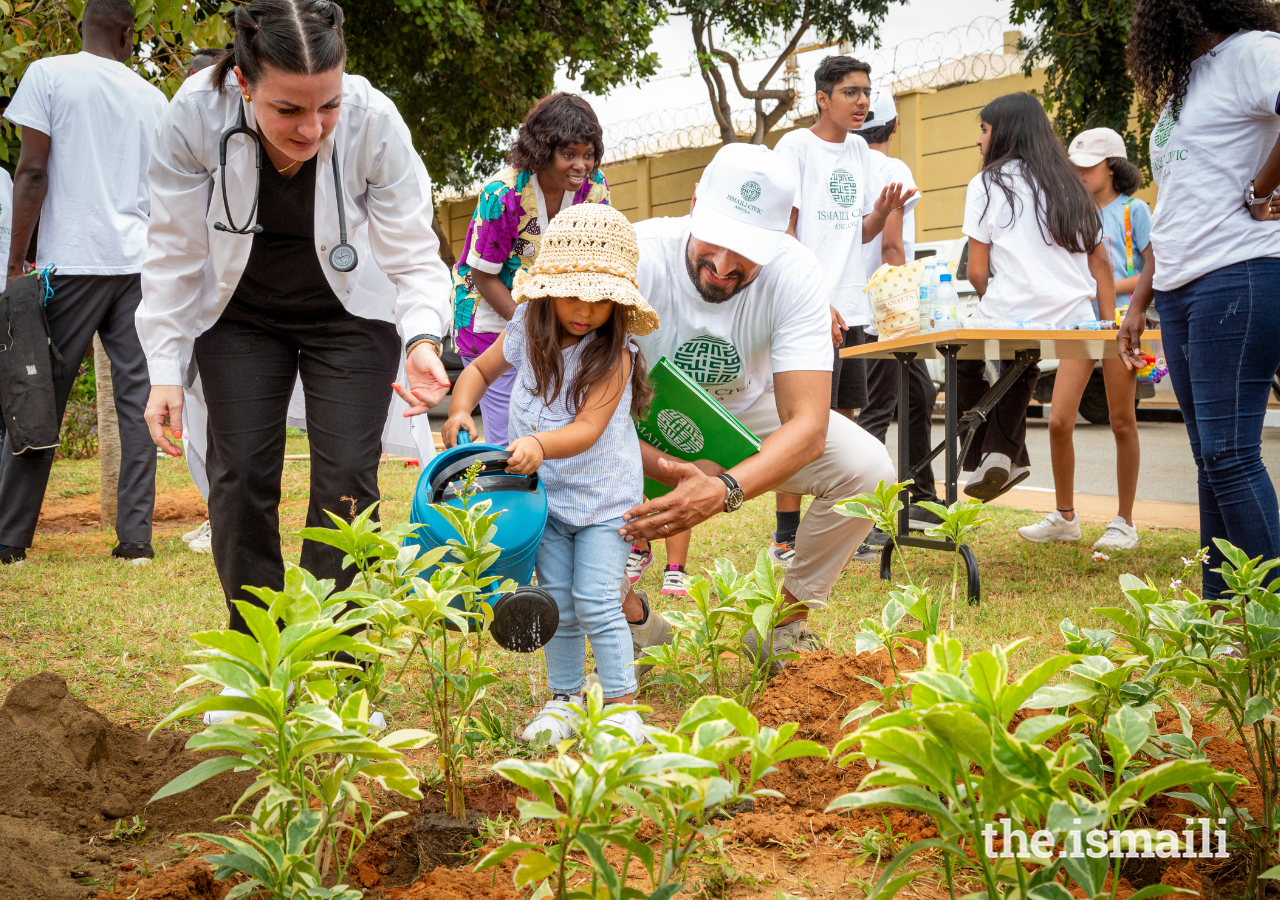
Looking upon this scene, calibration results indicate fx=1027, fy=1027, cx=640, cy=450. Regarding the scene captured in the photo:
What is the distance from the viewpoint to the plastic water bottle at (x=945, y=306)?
4.46 meters

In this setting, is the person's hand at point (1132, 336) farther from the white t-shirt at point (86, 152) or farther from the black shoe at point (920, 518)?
the white t-shirt at point (86, 152)

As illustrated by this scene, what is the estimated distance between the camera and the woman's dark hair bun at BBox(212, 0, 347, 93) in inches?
91.3

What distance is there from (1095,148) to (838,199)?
5.65 ft

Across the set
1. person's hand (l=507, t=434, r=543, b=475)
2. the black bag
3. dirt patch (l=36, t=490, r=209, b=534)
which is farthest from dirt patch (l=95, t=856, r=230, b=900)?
dirt patch (l=36, t=490, r=209, b=534)

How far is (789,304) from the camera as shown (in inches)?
114

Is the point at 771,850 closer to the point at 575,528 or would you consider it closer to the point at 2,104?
the point at 575,528

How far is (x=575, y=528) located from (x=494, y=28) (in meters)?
11.4

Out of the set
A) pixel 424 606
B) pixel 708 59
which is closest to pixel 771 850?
pixel 424 606

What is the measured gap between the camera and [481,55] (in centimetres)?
1232

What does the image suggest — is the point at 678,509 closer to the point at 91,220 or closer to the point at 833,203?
the point at 833,203

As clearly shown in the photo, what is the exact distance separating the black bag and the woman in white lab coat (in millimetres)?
2054

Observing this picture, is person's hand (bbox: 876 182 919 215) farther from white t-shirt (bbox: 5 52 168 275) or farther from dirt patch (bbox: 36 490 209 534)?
dirt patch (bbox: 36 490 209 534)

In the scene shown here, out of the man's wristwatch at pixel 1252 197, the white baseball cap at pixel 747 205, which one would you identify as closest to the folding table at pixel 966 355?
the man's wristwatch at pixel 1252 197

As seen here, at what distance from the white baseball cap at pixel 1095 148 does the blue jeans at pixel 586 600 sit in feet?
14.1
